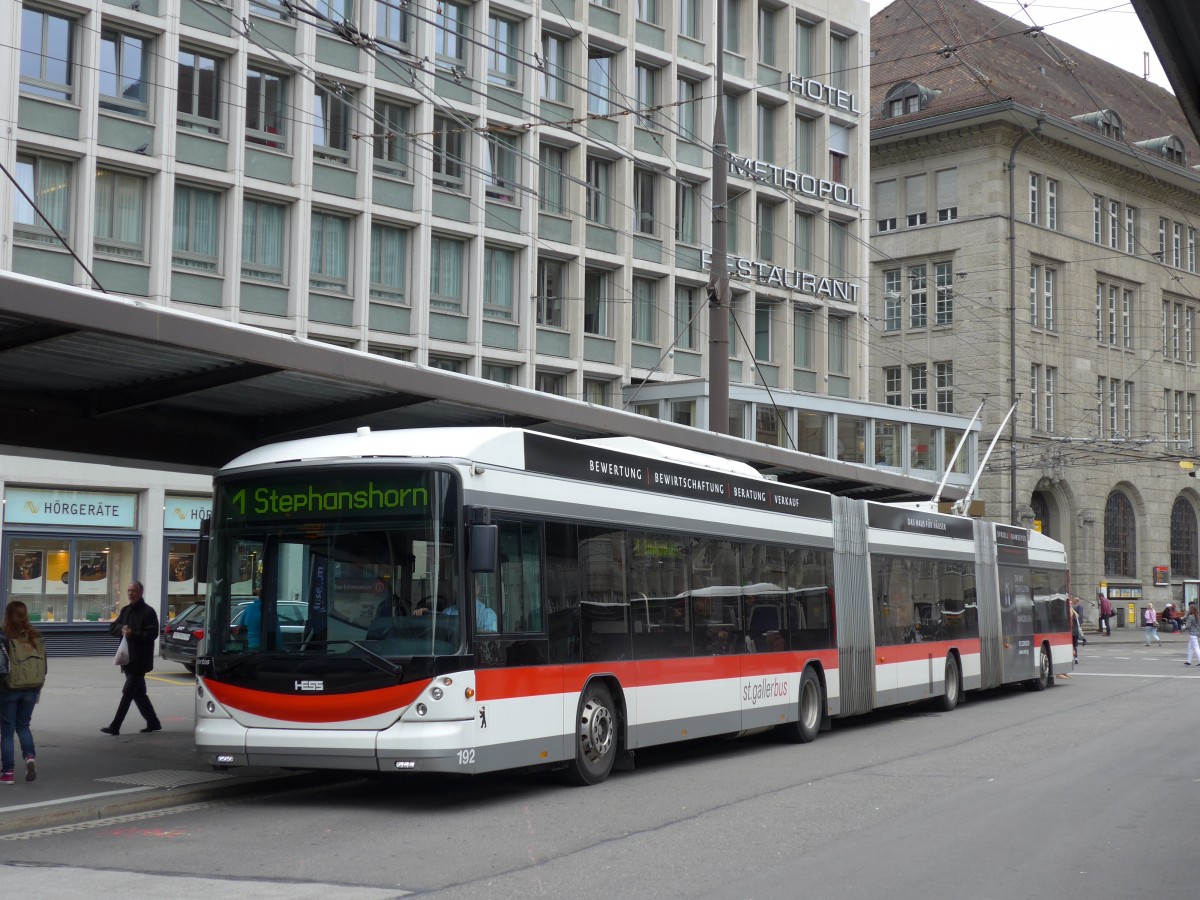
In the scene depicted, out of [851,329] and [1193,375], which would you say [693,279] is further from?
[1193,375]

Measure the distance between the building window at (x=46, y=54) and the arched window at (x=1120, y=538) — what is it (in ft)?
158

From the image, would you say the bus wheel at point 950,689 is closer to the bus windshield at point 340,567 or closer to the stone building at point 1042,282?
the bus windshield at point 340,567

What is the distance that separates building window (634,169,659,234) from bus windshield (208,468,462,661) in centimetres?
3250

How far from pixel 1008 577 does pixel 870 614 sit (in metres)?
7.26

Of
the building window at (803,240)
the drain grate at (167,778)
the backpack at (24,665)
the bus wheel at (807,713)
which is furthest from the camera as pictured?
the building window at (803,240)

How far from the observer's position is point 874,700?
20.0 meters

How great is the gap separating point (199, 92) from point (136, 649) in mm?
19621

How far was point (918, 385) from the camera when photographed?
63094 millimetres

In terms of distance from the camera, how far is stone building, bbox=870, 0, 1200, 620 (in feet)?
199

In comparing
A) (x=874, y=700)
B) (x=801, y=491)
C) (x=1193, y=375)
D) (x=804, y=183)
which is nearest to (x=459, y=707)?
(x=801, y=491)

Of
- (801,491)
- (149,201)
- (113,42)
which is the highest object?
(113,42)

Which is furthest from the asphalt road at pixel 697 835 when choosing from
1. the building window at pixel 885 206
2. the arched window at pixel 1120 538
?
the arched window at pixel 1120 538

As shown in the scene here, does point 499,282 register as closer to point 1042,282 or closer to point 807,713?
point 807,713

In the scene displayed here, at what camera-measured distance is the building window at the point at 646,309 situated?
44.2 metres
